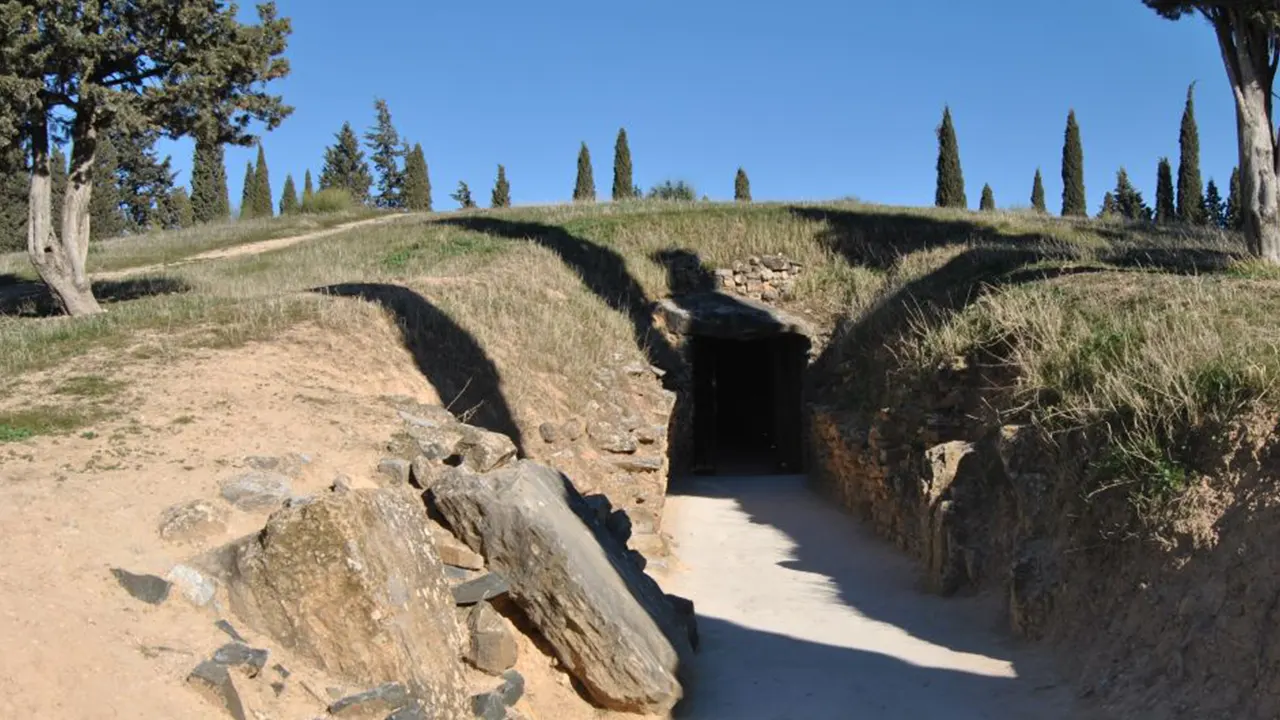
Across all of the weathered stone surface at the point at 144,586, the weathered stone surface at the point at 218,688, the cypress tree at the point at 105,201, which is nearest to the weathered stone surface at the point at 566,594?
the weathered stone surface at the point at 144,586

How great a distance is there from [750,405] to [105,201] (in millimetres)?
37326

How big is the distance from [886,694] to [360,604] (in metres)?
3.79

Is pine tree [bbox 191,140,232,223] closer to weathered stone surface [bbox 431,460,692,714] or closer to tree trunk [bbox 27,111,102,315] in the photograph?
tree trunk [bbox 27,111,102,315]

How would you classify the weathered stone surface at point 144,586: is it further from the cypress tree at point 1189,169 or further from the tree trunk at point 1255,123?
the cypress tree at point 1189,169

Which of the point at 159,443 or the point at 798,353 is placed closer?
the point at 159,443

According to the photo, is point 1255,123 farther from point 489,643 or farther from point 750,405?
point 750,405

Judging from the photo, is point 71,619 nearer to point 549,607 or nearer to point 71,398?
point 549,607

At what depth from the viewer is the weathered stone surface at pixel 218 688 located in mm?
4246

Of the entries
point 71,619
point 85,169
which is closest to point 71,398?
point 71,619

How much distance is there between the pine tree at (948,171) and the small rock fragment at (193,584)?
37.1m

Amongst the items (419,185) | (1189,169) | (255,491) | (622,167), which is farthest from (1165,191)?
(255,491)

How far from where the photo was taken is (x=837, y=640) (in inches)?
316

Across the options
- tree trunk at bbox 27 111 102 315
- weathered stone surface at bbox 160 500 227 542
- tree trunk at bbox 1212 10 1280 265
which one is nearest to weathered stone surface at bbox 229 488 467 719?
weathered stone surface at bbox 160 500 227 542

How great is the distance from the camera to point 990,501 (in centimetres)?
902
